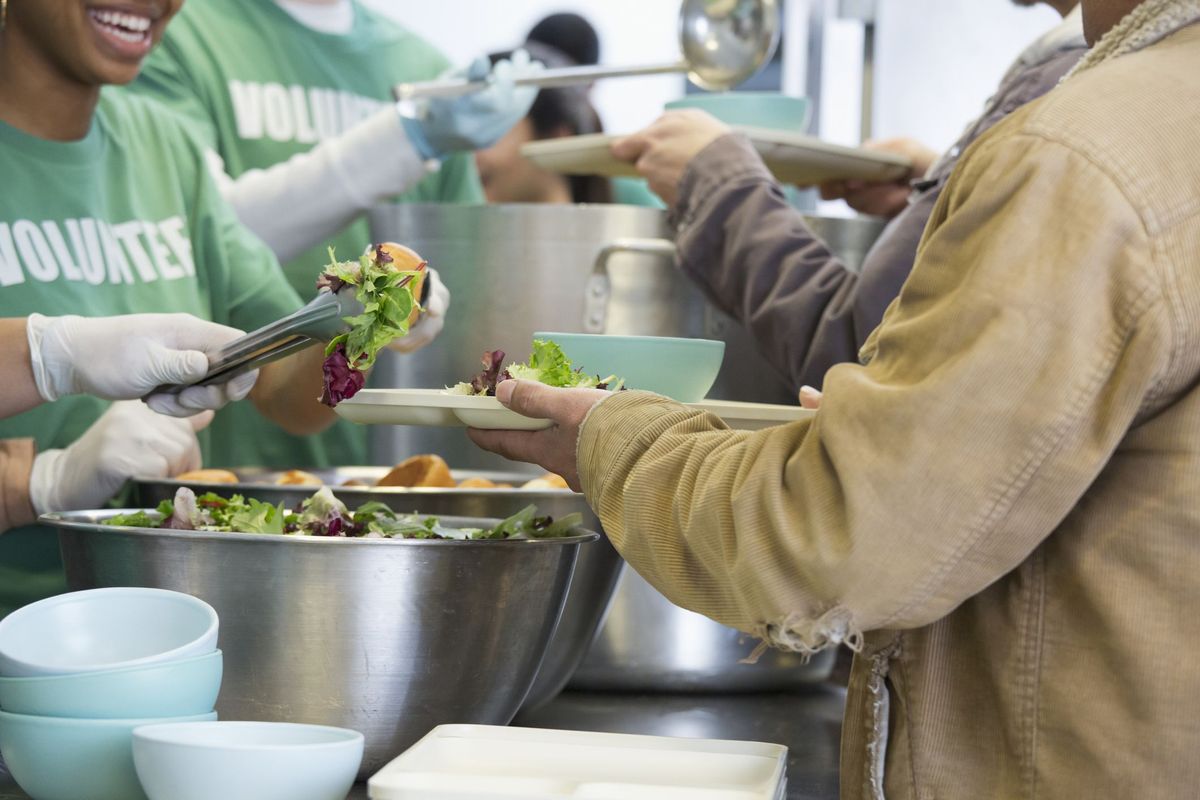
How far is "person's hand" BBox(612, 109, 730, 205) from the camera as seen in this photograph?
1635 mm

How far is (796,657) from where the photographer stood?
1501 millimetres

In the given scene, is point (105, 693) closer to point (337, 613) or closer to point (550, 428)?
point (337, 613)

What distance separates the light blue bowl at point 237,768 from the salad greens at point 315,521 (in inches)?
10.4

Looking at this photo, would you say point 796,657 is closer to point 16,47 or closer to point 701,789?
point 701,789

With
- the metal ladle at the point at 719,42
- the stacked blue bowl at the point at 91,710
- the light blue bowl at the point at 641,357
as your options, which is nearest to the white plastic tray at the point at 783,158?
the metal ladle at the point at 719,42

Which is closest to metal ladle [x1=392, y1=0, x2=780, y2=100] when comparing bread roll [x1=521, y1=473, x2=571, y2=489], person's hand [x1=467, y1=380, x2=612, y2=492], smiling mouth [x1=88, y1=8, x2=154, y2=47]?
smiling mouth [x1=88, y1=8, x2=154, y2=47]

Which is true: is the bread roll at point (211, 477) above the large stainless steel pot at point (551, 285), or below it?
below

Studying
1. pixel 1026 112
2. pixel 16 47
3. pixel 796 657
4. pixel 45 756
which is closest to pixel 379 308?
pixel 45 756

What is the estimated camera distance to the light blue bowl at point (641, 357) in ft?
3.76

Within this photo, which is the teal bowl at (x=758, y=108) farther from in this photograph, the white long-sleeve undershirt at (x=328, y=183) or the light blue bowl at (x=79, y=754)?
the light blue bowl at (x=79, y=754)

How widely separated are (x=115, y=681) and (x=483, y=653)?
304 mm

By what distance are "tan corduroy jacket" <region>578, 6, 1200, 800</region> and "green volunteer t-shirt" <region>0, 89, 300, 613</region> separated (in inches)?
40.4

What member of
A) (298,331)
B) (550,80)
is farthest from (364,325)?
(550,80)

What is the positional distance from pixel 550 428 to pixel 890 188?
116 cm
